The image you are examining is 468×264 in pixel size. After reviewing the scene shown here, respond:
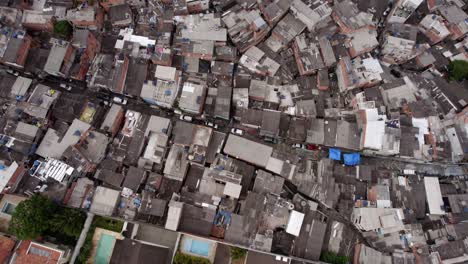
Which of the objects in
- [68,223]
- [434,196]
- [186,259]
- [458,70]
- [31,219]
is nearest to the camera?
[31,219]

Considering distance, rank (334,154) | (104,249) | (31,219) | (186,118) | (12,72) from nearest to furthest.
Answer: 1. (31,219)
2. (104,249)
3. (334,154)
4. (186,118)
5. (12,72)

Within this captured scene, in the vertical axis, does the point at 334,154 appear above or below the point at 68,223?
above

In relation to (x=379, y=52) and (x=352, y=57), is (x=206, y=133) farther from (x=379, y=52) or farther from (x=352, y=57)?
(x=379, y=52)

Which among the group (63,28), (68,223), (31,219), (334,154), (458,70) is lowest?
(31,219)

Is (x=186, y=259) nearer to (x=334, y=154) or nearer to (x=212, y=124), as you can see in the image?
(x=212, y=124)

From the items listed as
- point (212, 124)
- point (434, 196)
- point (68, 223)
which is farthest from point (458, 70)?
point (68, 223)

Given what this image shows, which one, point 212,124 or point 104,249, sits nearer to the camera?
point 104,249
